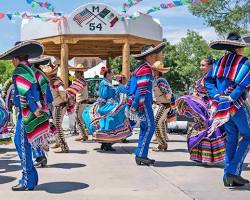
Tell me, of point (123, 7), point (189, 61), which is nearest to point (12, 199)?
point (123, 7)

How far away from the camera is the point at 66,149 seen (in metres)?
10.4

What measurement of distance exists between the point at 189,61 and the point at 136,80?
45.4 meters

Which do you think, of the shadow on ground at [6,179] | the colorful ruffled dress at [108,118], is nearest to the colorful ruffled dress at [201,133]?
the colorful ruffled dress at [108,118]

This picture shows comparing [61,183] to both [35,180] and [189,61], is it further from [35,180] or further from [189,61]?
[189,61]

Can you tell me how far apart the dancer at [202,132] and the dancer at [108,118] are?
7.54ft

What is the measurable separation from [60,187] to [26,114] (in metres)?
1.10

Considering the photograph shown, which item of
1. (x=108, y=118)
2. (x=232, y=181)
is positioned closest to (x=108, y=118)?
(x=108, y=118)

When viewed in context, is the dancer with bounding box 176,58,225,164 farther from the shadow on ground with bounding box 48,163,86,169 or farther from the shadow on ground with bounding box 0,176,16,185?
the shadow on ground with bounding box 0,176,16,185

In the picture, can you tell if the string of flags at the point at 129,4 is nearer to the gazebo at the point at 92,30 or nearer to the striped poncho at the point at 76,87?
the gazebo at the point at 92,30

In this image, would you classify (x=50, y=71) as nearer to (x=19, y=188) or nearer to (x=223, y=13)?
A: (x=19, y=188)

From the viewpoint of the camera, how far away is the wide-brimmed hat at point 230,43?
247 inches

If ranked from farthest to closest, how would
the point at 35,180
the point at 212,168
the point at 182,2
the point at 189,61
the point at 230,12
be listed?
the point at 189,61, the point at 230,12, the point at 182,2, the point at 212,168, the point at 35,180

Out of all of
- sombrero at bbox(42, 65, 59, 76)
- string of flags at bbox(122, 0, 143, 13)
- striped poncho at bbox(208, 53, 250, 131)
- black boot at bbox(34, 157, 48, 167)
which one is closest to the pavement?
black boot at bbox(34, 157, 48, 167)

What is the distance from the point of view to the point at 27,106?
20.0 ft
